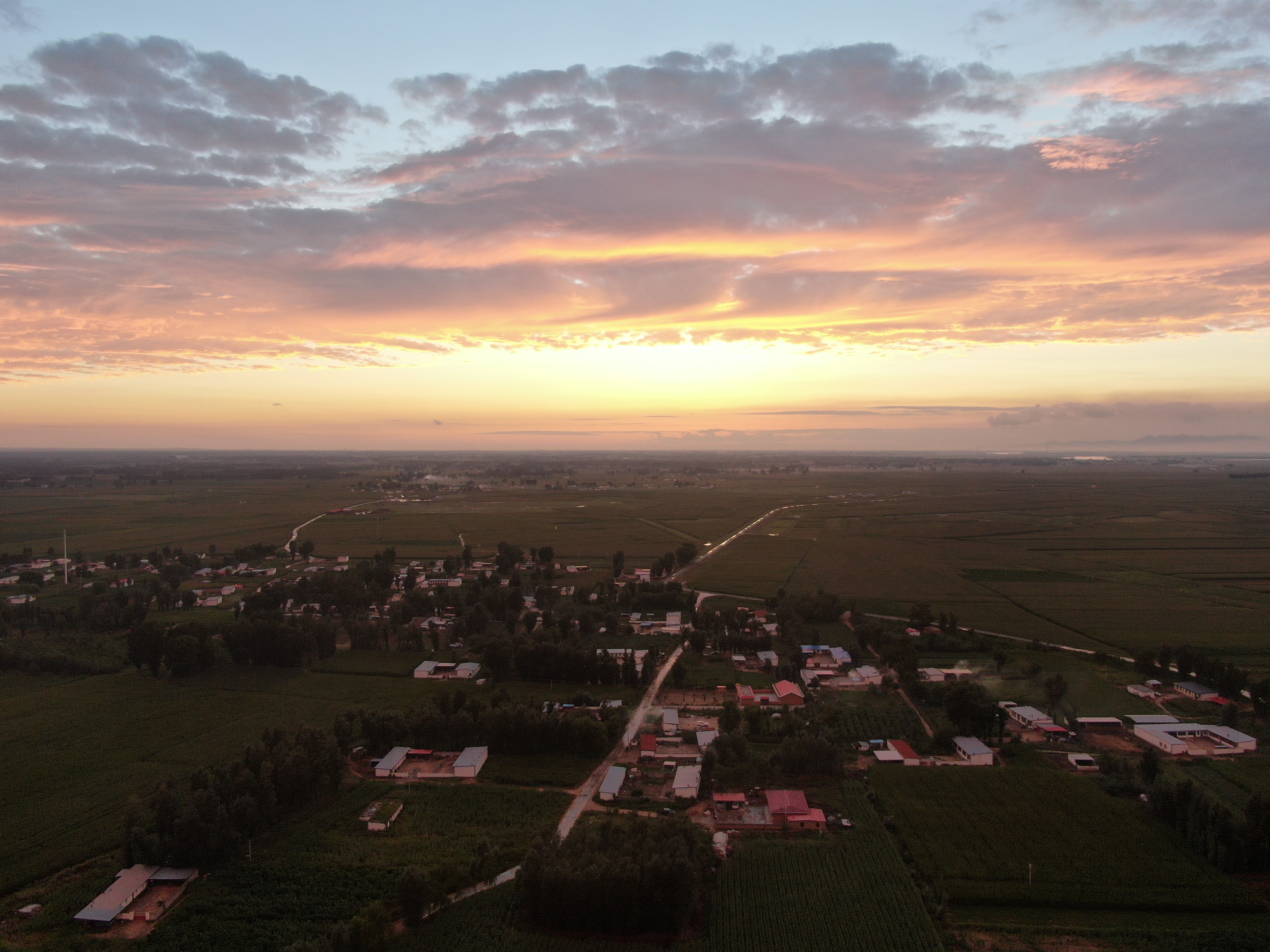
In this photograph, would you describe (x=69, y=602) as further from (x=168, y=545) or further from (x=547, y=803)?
(x=547, y=803)

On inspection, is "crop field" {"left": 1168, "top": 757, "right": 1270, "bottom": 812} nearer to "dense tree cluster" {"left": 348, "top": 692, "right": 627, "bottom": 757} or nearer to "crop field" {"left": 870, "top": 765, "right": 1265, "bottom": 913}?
"crop field" {"left": 870, "top": 765, "right": 1265, "bottom": 913}

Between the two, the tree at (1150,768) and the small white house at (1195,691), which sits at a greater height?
the tree at (1150,768)

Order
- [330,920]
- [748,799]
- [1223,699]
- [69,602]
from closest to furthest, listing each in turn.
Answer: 1. [330,920]
2. [748,799]
3. [1223,699]
4. [69,602]

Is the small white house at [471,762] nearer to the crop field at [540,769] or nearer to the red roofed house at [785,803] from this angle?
the crop field at [540,769]

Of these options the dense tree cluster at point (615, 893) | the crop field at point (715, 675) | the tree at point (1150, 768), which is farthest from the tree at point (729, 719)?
the tree at point (1150, 768)

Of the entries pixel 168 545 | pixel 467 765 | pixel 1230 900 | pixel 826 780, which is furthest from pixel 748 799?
pixel 168 545

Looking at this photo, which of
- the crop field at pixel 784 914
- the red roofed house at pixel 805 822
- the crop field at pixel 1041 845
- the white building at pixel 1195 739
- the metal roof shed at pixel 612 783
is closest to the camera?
the crop field at pixel 784 914
